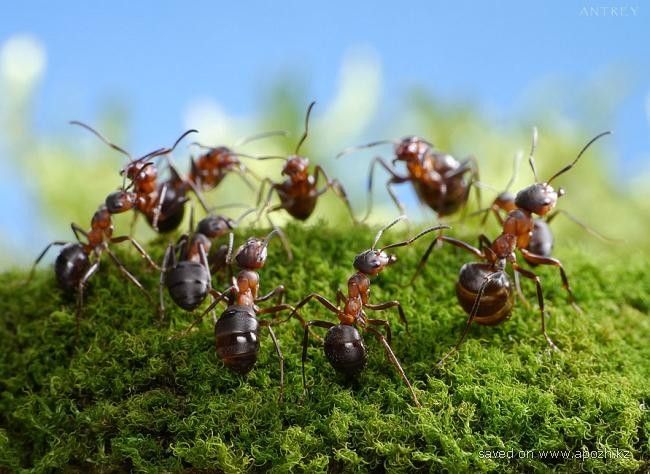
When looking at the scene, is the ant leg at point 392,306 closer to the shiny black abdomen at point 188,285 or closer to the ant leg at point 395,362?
the ant leg at point 395,362

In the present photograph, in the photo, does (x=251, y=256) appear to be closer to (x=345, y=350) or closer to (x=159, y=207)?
(x=345, y=350)

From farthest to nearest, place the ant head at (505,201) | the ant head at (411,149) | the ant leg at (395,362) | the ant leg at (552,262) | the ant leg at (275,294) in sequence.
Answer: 1. the ant head at (411,149)
2. the ant head at (505,201)
3. the ant leg at (552,262)
4. the ant leg at (275,294)
5. the ant leg at (395,362)

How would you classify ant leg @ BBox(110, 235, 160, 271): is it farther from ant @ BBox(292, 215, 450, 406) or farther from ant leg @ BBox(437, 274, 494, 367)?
ant leg @ BBox(437, 274, 494, 367)

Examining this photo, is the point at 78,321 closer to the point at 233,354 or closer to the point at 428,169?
the point at 233,354

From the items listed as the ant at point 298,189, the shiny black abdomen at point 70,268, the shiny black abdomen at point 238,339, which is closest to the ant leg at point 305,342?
the shiny black abdomen at point 238,339

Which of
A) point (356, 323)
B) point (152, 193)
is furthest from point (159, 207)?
point (356, 323)

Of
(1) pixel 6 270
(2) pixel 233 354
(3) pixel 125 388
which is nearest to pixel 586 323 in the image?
(2) pixel 233 354
